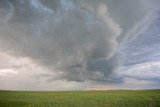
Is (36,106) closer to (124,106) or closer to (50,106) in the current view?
(50,106)

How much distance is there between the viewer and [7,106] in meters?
34.2

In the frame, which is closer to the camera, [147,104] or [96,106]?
[96,106]

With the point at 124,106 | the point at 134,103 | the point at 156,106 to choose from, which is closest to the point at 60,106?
the point at 124,106

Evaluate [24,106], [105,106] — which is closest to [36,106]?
[24,106]

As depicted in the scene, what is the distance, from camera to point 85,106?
34.3 meters

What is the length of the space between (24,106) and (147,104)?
→ 20389 mm

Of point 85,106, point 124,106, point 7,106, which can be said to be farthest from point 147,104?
point 7,106

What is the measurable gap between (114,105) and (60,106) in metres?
8.90

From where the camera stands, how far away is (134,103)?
37594mm

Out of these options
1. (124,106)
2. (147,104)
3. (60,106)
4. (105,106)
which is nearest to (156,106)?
(147,104)

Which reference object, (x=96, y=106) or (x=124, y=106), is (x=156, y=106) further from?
(x=96, y=106)

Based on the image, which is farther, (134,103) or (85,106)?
(134,103)

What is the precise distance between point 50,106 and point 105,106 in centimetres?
866

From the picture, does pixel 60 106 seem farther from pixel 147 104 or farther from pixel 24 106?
pixel 147 104
